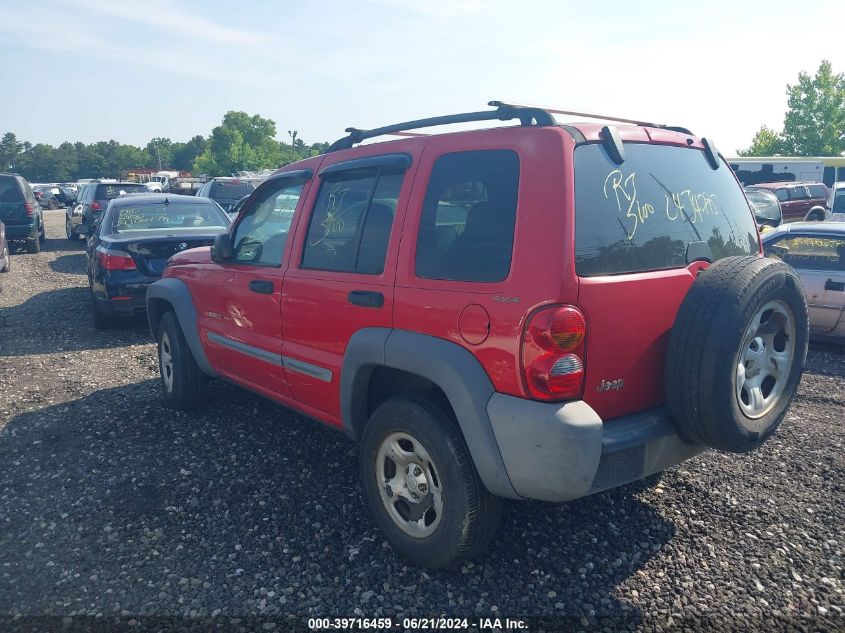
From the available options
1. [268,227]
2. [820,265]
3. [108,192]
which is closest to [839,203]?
[820,265]

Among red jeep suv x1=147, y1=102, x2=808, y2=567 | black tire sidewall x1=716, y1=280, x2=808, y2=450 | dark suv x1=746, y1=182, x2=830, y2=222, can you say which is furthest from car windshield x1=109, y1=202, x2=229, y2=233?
dark suv x1=746, y1=182, x2=830, y2=222

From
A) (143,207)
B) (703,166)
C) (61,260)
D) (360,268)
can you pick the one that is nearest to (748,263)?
(703,166)

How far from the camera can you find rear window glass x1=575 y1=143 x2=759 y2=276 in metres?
2.67

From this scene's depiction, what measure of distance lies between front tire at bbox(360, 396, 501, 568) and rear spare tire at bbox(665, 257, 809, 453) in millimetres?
957

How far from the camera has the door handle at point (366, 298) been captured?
10.3ft

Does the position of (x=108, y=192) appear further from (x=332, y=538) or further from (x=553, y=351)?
(x=553, y=351)

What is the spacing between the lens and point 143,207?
8602 millimetres

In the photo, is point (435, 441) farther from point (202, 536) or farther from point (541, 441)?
point (202, 536)

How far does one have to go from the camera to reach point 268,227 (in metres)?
4.21

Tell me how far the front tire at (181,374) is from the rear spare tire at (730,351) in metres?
3.66

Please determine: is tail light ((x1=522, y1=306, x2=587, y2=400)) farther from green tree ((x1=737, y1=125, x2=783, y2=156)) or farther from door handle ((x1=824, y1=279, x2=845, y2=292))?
green tree ((x1=737, y1=125, x2=783, y2=156))

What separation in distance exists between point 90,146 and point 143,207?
142644 mm

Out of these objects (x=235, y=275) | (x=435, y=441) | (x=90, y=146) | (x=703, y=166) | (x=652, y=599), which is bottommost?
(x=652, y=599)

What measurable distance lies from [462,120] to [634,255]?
1.18 meters
